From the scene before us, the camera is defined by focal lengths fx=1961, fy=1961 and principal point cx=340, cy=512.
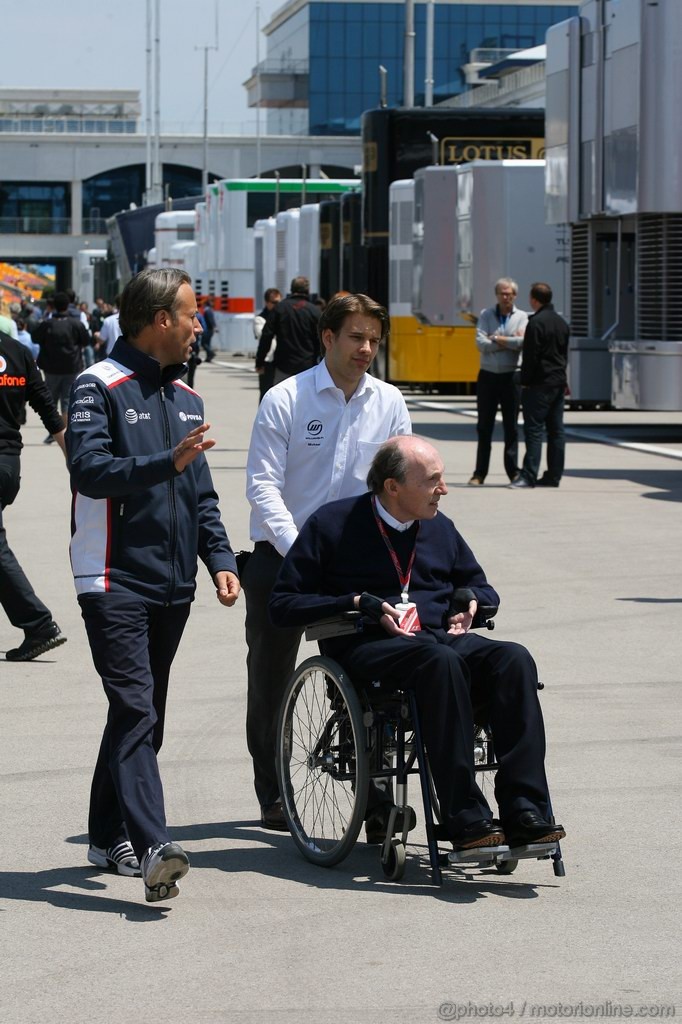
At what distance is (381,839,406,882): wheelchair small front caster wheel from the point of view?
5.73 m

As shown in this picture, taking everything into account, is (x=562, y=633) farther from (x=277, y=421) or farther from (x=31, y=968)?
(x=31, y=968)

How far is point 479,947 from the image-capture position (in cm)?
510

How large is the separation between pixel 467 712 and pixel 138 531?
108 cm

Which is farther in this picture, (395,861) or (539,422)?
(539,422)

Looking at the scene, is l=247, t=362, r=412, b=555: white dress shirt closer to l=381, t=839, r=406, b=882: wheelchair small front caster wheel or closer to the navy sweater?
the navy sweater

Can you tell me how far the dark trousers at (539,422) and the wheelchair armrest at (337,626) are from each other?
467 inches

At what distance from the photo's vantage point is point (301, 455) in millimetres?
6391

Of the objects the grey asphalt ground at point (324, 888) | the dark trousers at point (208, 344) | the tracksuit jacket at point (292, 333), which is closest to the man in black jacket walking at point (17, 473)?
the grey asphalt ground at point (324, 888)

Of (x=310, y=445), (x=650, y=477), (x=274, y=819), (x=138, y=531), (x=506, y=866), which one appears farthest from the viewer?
(x=650, y=477)

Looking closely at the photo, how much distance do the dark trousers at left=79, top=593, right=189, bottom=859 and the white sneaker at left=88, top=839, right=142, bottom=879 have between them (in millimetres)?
99

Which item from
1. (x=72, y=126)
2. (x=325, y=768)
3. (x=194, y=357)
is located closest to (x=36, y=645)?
(x=325, y=768)

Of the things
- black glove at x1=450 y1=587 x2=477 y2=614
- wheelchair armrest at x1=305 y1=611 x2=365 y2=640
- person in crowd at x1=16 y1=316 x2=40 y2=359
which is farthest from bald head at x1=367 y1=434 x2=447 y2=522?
person in crowd at x1=16 y1=316 x2=40 y2=359

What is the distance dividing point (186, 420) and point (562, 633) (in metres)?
4.73

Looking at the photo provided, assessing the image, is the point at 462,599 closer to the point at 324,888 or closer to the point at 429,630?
the point at 429,630
